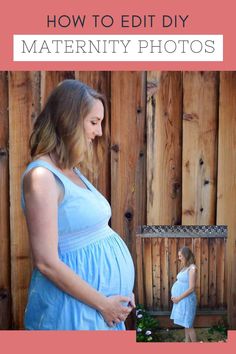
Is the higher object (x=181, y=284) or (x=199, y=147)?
(x=199, y=147)

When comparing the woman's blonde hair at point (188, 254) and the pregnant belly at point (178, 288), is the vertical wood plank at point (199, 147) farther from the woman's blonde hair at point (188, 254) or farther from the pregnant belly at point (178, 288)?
the pregnant belly at point (178, 288)

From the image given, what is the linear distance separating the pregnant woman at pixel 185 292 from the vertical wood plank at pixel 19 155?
1.66ft

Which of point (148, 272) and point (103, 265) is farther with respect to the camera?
point (148, 272)

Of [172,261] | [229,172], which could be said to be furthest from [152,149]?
[172,261]

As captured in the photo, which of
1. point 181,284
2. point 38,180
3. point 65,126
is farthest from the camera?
point 181,284

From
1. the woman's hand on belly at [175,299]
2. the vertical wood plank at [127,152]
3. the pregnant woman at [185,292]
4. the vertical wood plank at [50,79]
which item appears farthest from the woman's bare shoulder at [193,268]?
the vertical wood plank at [50,79]

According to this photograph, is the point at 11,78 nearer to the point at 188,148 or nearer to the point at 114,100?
the point at 114,100

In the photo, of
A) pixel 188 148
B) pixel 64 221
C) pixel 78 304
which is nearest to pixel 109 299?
pixel 78 304

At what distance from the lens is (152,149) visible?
192cm

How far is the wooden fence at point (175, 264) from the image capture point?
6.15 feet

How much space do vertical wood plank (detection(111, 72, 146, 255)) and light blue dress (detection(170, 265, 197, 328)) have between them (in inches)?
7.5

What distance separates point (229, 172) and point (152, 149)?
0.26 meters

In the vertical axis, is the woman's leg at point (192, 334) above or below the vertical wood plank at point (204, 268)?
below

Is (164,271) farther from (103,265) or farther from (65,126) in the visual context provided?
(65,126)
